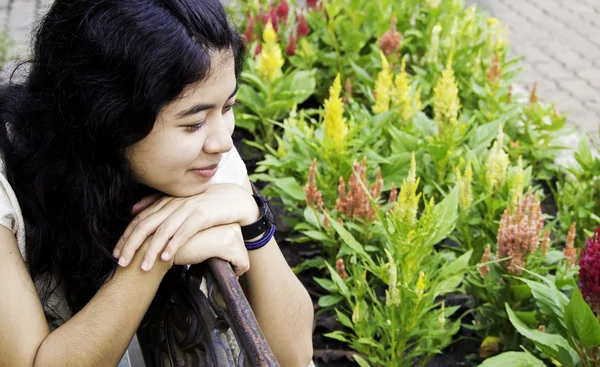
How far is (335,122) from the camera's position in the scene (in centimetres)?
288

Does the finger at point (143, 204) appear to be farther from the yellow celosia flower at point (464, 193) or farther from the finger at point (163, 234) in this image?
the yellow celosia flower at point (464, 193)

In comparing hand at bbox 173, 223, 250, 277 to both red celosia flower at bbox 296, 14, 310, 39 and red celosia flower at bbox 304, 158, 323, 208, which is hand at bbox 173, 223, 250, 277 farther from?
red celosia flower at bbox 296, 14, 310, 39

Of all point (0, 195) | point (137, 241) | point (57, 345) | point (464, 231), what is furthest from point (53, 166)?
point (464, 231)

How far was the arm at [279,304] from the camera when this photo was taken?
6.55 feet

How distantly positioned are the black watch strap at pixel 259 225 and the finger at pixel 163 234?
0.18 metres

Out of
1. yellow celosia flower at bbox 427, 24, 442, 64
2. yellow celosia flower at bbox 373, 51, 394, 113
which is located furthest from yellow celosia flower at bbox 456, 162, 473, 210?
yellow celosia flower at bbox 427, 24, 442, 64

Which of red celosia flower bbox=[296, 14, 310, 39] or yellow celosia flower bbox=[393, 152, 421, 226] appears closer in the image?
yellow celosia flower bbox=[393, 152, 421, 226]

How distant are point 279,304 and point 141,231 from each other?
0.45 metres

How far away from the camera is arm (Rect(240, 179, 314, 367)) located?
1995 mm

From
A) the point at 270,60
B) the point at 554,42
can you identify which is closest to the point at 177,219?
the point at 270,60

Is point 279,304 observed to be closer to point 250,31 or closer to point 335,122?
point 335,122

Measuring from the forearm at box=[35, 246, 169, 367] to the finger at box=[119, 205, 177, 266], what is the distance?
0.03 meters

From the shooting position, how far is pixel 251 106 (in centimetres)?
376

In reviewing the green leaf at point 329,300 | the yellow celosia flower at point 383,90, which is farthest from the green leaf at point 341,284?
the yellow celosia flower at point 383,90
